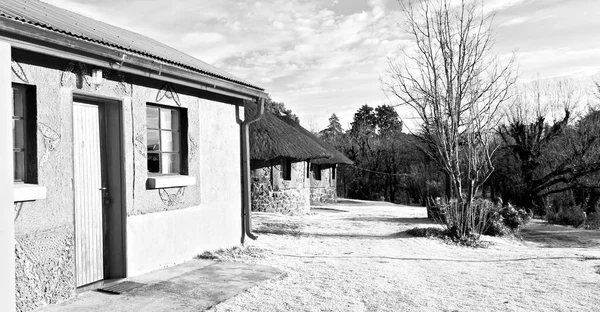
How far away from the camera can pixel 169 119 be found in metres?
6.77

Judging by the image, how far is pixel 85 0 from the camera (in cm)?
831

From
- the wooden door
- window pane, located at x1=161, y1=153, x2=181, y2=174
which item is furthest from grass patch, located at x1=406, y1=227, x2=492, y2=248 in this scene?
the wooden door

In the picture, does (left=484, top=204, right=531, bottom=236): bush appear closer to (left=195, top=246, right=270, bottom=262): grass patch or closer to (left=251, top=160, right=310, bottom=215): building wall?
(left=195, top=246, right=270, bottom=262): grass patch

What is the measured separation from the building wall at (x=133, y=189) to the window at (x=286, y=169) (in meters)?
8.30

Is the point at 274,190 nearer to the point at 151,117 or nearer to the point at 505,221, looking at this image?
the point at 505,221

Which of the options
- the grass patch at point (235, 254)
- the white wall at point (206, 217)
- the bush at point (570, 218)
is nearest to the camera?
the white wall at point (206, 217)

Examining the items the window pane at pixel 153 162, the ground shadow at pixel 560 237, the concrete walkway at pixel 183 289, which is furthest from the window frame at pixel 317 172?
the window pane at pixel 153 162

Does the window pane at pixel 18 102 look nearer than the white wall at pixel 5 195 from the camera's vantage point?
No

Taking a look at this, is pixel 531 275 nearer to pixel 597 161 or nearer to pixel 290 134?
pixel 290 134

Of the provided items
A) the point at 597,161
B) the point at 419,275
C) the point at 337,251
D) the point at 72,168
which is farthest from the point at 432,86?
the point at 597,161

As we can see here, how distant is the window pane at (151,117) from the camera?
6284 mm

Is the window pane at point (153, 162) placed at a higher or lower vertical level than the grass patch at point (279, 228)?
higher

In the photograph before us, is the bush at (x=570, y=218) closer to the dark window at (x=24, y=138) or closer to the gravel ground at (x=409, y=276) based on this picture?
the gravel ground at (x=409, y=276)

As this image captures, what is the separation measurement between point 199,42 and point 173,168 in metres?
5.97
